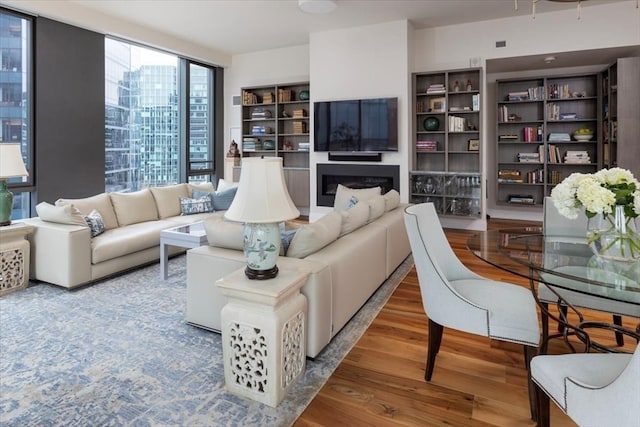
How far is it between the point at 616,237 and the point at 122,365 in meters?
2.61

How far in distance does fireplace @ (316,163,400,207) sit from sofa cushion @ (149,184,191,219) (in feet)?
7.96

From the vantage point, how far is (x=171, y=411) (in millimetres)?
1810

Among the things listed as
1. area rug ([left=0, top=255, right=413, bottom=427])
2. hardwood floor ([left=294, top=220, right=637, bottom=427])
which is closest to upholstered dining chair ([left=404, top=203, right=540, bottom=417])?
hardwood floor ([left=294, top=220, right=637, bottom=427])

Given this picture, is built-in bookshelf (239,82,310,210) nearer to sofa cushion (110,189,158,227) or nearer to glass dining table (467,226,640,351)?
sofa cushion (110,189,158,227)

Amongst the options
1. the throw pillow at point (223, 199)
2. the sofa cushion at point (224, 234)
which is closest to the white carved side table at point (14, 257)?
the sofa cushion at point (224, 234)

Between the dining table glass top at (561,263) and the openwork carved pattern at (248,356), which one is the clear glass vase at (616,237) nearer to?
the dining table glass top at (561,263)

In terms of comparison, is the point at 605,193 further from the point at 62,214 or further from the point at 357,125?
the point at 357,125

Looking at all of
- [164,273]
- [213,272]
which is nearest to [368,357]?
[213,272]

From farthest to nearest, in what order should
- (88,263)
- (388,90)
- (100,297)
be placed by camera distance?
(388,90) < (88,263) < (100,297)

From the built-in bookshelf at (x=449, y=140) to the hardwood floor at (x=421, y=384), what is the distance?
3403mm

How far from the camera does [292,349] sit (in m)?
1.98

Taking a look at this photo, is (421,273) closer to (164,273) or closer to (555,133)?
(164,273)

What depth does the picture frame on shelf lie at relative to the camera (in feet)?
20.0

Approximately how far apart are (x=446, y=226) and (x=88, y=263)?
5121mm
